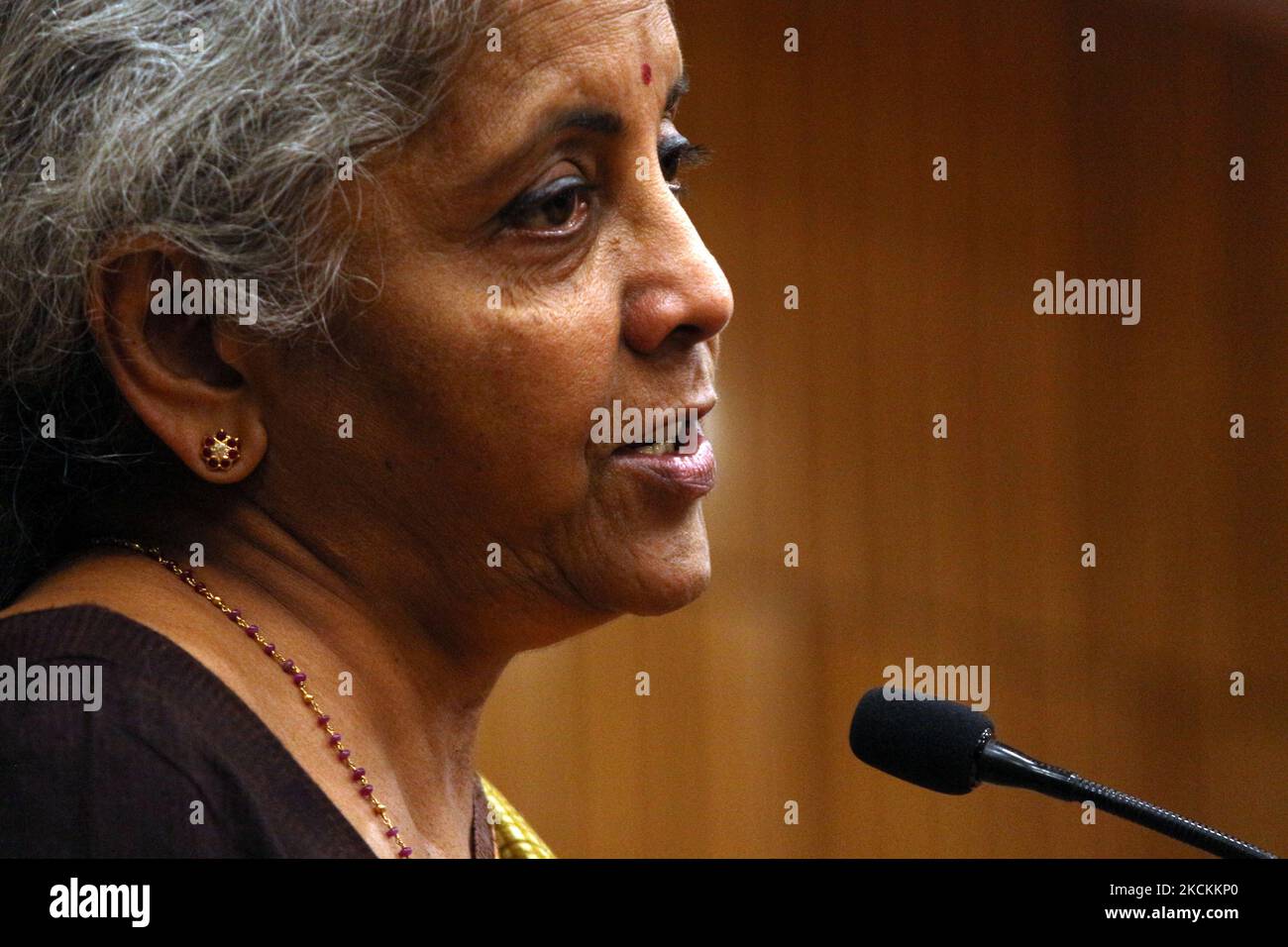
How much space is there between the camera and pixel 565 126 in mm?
1098

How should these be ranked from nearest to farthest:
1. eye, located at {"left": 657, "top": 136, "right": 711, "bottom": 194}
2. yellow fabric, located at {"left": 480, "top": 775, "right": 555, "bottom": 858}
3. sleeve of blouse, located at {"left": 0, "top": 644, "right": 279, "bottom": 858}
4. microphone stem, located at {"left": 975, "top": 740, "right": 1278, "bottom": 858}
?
sleeve of blouse, located at {"left": 0, "top": 644, "right": 279, "bottom": 858}
microphone stem, located at {"left": 975, "top": 740, "right": 1278, "bottom": 858}
eye, located at {"left": 657, "top": 136, "right": 711, "bottom": 194}
yellow fabric, located at {"left": 480, "top": 775, "right": 555, "bottom": 858}

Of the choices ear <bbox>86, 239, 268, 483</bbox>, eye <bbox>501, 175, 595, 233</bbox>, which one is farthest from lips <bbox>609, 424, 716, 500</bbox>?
ear <bbox>86, 239, 268, 483</bbox>

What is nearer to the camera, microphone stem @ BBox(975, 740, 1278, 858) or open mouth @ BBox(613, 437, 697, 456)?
microphone stem @ BBox(975, 740, 1278, 858)

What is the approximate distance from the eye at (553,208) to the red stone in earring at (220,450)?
0.27 m

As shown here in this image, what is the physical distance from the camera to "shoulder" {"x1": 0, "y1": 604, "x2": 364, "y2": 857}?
888 mm

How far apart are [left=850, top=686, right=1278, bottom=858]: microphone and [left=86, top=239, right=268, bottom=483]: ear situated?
0.54 meters

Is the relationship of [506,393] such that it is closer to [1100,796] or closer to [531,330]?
[531,330]

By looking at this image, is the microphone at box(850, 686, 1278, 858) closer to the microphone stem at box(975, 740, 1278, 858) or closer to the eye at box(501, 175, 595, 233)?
the microphone stem at box(975, 740, 1278, 858)

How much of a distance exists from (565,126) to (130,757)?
0.55 meters

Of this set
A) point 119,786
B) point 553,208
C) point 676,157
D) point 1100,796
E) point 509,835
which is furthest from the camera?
point 509,835

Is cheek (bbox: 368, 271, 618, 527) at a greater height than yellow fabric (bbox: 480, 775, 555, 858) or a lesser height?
greater

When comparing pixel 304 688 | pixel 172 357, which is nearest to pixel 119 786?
pixel 304 688

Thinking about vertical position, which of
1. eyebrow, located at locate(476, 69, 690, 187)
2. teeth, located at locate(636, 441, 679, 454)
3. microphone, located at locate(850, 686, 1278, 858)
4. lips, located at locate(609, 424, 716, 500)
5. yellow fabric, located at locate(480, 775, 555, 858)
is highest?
eyebrow, located at locate(476, 69, 690, 187)
